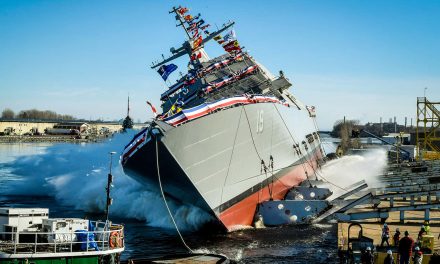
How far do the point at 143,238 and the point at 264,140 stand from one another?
9579 millimetres

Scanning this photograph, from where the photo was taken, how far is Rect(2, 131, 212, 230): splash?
113ft

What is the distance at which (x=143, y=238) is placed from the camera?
30.8 metres

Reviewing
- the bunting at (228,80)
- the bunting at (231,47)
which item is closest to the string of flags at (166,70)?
the bunting at (228,80)

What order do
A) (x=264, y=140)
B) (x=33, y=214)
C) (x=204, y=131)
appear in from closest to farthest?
(x=33, y=214)
(x=204, y=131)
(x=264, y=140)

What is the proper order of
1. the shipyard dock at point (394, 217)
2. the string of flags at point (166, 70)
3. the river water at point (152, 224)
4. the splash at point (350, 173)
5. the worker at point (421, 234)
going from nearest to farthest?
1. the shipyard dock at point (394, 217)
2. the worker at point (421, 234)
3. the river water at point (152, 224)
4. the string of flags at point (166, 70)
5. the splash at point (350, 173)

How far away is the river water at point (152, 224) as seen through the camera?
2716 centimetres

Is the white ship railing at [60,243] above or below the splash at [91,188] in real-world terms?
above

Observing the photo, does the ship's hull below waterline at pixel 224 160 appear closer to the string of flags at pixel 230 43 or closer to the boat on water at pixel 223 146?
the boat on water at pixel 223 146

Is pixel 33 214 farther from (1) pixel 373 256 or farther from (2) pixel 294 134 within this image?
(2) pixel 294 134

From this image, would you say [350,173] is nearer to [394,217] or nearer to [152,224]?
[394,217]

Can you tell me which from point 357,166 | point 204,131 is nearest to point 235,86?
point 204,131

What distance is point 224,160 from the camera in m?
29.6

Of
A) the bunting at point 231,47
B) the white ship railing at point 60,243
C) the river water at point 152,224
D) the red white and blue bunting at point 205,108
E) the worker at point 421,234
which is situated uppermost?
the bunting at point 231,47

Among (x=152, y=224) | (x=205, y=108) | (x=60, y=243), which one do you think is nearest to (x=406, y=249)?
(x=205, y=108)
